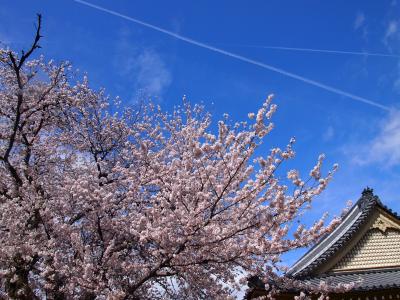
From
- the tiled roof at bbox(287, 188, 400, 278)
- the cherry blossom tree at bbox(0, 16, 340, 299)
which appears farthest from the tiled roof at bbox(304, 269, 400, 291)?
the cherry blossom tree at bbox(0, 16, 340, 299)

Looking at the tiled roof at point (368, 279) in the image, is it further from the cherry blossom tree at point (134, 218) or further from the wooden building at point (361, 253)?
the cherry blossom tree at point (134, 218)

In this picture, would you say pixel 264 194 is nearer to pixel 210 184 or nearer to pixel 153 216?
pixel 210 184

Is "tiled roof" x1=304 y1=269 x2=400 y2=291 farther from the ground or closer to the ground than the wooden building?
closer to the ground

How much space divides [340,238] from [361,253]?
2.76ft

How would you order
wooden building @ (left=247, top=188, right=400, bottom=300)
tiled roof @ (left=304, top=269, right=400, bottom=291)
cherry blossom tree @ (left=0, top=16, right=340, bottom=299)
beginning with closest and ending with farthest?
cherry blossom tree @ (left=0, top=16, right=340, bottom=299)
tiled roof @ (left=304, top=269, right=400, bottom=291)
wooden building @ (left=247, top=188, right=400, bottom=300)

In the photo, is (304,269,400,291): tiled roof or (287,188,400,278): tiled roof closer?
(304,269,400,291): tiled roof

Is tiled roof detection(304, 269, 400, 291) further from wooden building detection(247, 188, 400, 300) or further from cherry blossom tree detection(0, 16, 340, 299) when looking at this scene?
cherry blossom tree detection(0, 16, 340, 299)

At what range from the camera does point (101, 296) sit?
7059 millimetres

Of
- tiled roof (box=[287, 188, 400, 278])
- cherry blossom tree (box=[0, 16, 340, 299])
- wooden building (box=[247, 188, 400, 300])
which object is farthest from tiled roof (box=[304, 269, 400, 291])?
cherry blossom tree (box=[0, 16, 340, 299])

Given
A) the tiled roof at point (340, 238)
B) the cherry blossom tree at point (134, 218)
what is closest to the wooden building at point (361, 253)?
the tiled roof at point (340, 238)

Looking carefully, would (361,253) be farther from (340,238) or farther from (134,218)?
(134,218)

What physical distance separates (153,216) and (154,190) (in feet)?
10.9

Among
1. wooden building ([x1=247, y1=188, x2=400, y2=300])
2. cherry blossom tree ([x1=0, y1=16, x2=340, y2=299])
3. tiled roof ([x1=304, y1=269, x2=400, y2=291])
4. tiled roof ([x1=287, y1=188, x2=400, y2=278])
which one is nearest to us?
cherry blossom tree ([x1=0, y1=16, x2=340, y2=299])

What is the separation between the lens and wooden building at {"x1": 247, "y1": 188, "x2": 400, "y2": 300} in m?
12.7
